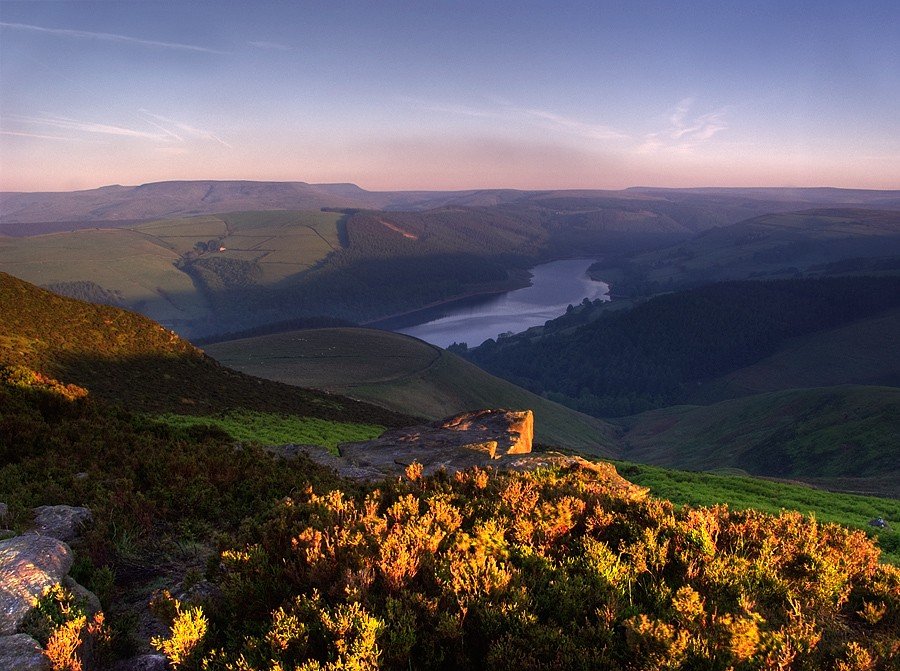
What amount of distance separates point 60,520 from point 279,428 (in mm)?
26903

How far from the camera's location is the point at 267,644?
477cm

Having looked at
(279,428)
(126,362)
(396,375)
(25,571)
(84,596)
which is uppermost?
(25,571)

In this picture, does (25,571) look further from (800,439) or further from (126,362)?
(800,439)

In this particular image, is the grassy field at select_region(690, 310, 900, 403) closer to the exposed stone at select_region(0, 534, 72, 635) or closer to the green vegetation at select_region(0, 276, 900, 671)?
the green vegetation at select_region(0, 276, 900, 671)

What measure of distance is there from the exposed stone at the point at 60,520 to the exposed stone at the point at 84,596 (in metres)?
2.36

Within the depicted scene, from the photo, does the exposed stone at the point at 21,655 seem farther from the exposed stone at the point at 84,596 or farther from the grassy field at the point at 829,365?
the grassy field at the point at 829,365

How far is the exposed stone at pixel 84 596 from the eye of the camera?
5567 millimetres

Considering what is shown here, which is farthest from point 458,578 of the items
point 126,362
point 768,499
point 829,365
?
point 829,365

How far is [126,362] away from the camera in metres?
39.8

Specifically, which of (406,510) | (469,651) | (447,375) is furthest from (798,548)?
(447,375)

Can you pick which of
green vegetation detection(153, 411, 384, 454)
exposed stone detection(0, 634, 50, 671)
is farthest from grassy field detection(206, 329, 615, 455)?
exposed stone detection(0, 634, 50, 671)

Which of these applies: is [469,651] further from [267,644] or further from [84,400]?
[84,400]

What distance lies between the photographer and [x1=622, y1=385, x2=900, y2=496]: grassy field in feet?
184

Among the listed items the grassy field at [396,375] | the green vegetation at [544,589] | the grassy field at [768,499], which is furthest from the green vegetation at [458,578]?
the grassy field at [396,375]
